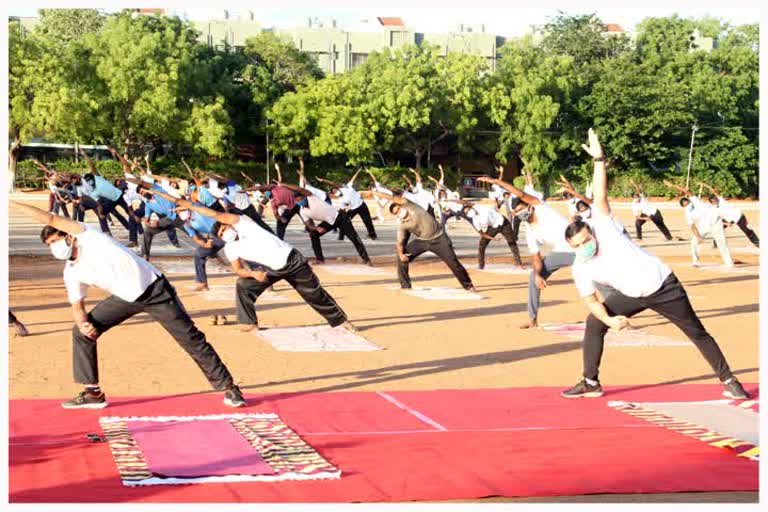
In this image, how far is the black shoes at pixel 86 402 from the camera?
966 centimetres

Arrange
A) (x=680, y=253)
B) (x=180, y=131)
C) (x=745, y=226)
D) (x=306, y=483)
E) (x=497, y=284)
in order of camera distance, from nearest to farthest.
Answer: (x=306, y=483), (x=497, y=284), (x=745, y=226), (x=680, y=253), (x=180, y=131)

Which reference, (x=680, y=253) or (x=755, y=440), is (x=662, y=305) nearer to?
(x=755, y=440)

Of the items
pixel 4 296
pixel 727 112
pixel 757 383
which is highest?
pixel 727 112

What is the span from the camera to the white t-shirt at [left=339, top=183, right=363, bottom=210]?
25.1 meters

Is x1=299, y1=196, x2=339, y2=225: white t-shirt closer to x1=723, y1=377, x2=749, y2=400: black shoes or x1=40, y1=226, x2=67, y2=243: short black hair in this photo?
x1=723, y1=377, x2=749, y2=400: black shoes

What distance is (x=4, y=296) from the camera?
11.1 metres

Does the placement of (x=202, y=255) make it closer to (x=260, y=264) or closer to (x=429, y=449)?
(x=260, y=264)

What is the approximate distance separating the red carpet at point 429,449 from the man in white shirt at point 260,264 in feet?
8.25

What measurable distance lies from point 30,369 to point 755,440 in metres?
6.59

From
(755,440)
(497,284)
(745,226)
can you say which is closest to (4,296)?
(755,440)

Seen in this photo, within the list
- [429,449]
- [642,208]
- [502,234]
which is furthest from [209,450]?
[642,208]

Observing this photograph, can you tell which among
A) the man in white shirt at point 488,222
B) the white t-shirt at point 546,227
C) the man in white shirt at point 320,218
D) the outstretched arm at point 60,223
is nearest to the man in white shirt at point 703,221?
the man in white shirt at point 488,222

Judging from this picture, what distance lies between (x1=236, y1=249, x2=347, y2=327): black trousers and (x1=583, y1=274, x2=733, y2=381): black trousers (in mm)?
3766

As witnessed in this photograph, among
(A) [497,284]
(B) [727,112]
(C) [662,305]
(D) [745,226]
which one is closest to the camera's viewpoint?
(C) [662,305]
